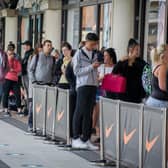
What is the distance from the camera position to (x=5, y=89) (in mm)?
17484

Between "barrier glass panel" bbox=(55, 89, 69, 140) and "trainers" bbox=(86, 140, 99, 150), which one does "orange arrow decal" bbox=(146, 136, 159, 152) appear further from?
"barrier glass panel" bbox=(55, 89, 69, 140)

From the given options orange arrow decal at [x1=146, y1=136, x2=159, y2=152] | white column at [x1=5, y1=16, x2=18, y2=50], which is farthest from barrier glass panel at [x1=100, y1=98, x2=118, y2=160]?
white column at [x1=5, y1=16, x2=18, y2=50]

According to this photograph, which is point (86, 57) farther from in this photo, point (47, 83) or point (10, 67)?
point (10, 67)

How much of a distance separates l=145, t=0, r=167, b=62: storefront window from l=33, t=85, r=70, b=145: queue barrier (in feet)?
9.58

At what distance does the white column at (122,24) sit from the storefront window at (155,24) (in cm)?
73

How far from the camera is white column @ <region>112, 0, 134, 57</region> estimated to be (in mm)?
15945

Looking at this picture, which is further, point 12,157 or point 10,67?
point 10,67

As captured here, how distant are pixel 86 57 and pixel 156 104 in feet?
7.95

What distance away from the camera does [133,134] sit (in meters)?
8.86

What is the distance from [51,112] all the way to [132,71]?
91.6 inches

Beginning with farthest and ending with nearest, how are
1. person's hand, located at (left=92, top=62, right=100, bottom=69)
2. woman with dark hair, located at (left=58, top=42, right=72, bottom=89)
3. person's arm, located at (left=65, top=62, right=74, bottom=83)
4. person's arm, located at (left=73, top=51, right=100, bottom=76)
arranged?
1. woman with dark hair, located at (left=58, top=42, right=72, bottom=89)
2. person's arm, located at (left=65, top=62, right=74, bottom=83)
3. person's arm, located at (left=73, top=51, right=100, bottom=76)
4. person's hand, located at (left=92, top=62, right=100, bottom=69)

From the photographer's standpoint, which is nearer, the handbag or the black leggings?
the handbag

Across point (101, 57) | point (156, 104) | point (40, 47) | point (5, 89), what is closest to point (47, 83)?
point (40, 47)

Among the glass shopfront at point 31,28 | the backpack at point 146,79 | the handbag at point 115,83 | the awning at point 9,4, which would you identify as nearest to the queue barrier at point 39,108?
the handbag at point 115,83
